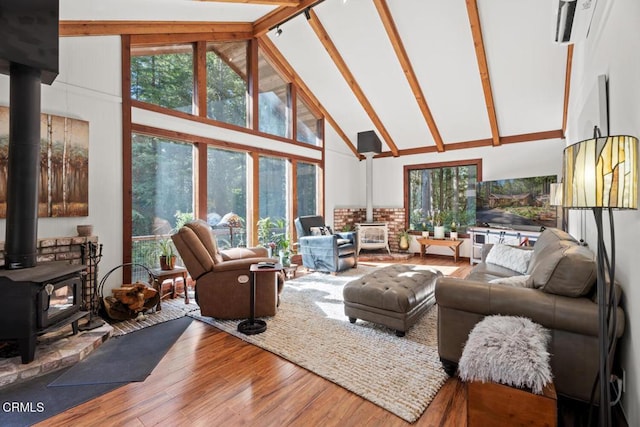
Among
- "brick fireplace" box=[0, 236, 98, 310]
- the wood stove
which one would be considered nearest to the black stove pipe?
A: the wood stove

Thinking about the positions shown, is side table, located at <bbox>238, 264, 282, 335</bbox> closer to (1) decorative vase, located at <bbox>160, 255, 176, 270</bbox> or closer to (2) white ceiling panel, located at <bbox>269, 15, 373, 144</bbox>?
(1) decorative vase, located at <bbox>160, 255, 176, 270</bbox>

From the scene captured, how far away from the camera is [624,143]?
1.17 meters

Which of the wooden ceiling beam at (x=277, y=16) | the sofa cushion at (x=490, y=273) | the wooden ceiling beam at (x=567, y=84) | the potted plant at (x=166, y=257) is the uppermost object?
the wooden ceiling beam at (x=277, y=16)

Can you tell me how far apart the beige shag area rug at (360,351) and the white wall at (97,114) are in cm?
147

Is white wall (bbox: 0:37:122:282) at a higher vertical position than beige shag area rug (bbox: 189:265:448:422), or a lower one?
higher

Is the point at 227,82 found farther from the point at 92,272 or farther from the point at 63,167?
the point at 92,272

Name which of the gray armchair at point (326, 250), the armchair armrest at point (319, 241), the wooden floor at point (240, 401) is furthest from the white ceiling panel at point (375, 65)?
the wooden floor at point (240, 401)

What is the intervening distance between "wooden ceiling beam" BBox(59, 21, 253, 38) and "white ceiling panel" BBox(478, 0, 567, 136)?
3.54 metres

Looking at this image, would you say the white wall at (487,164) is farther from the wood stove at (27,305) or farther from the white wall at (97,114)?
the wood stove at (27,305)

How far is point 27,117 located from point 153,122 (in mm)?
1612

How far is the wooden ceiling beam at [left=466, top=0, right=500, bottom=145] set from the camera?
3803 mm

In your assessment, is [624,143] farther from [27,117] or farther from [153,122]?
[153,122]

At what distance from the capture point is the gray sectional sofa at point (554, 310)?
5.30 feet

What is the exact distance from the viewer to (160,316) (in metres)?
3.25
